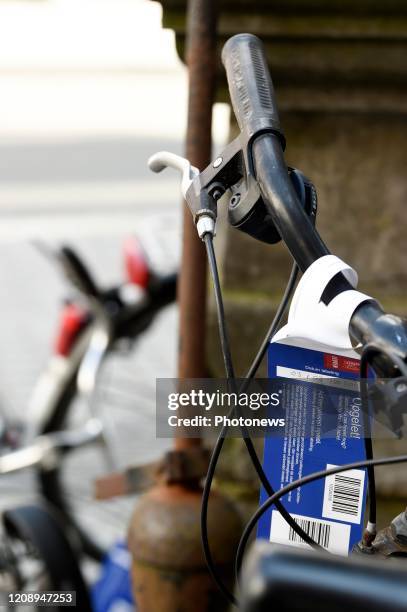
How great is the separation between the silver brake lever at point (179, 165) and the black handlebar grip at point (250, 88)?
0.26 ft

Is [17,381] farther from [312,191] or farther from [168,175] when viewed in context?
[312,191]

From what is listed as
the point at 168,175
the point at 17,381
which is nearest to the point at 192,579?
the point at 17,381

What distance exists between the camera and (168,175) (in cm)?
718

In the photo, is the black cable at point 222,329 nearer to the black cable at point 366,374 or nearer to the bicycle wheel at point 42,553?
the black cable at point 366,374

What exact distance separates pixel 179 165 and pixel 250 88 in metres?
0.13

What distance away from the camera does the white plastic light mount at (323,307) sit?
0.90 meters

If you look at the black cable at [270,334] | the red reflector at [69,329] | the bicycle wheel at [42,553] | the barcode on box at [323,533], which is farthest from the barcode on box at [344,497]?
the red reflector at [69,329]

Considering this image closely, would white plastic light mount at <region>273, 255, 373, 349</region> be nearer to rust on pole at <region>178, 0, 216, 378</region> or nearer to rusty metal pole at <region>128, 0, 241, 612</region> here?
rust on pole at <region>178, 0, 216, 378</region>

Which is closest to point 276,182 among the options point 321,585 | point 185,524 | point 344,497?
point 344,497

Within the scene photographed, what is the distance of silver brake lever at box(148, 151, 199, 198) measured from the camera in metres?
1.10

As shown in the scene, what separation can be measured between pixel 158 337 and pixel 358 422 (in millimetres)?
3919

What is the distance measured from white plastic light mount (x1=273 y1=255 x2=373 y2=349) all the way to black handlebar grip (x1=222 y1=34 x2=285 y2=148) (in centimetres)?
17

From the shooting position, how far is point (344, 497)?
110 centimetres

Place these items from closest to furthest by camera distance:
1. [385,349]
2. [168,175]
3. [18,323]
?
[385,349] < [18,323] < [168,175]
